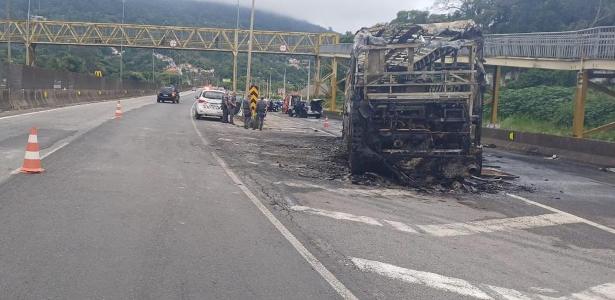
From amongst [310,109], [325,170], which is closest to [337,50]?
[310,109]

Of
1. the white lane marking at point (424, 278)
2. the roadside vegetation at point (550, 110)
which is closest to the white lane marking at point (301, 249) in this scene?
the white lane marking at point (424, 278)

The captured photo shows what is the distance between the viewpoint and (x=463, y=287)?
21.4 ft

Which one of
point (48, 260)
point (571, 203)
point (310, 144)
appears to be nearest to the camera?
point (48, 260)

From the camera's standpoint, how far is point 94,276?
6.19 metres

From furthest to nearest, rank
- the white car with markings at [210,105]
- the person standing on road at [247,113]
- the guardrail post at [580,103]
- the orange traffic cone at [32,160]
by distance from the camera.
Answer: the white car with markings at [210,105]
the person standing on road at [247,113]
the guardrail post at [580,103]
the orange traffic cone at [32,160]

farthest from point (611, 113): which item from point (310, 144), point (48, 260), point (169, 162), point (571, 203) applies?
point (48, 260)

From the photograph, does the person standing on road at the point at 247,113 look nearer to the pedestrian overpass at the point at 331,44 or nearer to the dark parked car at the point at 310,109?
the pedestrian overpass at the point at 331,44

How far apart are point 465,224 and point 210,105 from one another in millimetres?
26677

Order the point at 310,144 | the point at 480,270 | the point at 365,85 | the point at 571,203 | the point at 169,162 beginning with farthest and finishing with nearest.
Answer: the point at 310,144, the point at 169,162, the point at 365,85, the point at 571,203, the point at 480,270

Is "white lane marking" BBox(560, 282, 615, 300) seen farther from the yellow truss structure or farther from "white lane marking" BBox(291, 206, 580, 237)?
the yellow truss structure

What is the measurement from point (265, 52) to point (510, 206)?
52434mm

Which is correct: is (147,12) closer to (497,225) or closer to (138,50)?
(138,50)

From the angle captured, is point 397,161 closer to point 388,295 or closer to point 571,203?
point 571,203

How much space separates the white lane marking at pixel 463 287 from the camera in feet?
20.8
